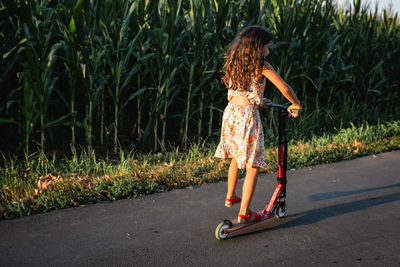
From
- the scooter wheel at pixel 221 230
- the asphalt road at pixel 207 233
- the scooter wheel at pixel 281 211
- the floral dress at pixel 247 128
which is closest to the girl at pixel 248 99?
the floral dress at pixel 247 128

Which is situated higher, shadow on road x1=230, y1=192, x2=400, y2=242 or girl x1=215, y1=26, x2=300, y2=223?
girl x1=215, y1=26, x2=300, y2=223

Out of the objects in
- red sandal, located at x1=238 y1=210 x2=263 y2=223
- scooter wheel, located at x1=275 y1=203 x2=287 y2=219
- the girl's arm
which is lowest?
scooter wheel, located at x1=275 y1=203 x2=287 y2=219

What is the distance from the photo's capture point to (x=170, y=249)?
3.45 meters

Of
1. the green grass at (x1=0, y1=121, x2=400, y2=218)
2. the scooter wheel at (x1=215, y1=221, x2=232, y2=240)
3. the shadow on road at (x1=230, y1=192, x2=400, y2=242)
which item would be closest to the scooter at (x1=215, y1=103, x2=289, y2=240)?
the scooter wheel at (x1=215, y1=221, x2=232, y2=240)

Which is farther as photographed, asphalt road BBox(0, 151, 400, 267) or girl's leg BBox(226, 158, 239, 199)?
girl's leg BBox(226, 158, 239, 199)

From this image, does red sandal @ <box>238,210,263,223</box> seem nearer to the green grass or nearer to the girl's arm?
the girl's arm

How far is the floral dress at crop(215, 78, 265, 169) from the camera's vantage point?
12.0 ft

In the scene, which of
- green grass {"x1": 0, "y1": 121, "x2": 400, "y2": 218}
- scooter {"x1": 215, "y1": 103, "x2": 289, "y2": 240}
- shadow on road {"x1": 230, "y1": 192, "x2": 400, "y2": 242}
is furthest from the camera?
green grass {"x1": 0, "y1": 121, "x2": 400, "y2": 218}

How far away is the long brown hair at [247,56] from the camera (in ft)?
11.5

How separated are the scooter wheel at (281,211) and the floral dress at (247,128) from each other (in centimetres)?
57

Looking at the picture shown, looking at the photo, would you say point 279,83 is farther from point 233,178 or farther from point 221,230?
point 221,230

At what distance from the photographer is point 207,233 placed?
3770 mm

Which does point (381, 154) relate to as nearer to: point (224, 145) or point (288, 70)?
point (288, 70)

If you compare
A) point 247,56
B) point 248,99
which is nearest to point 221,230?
point 248,99
